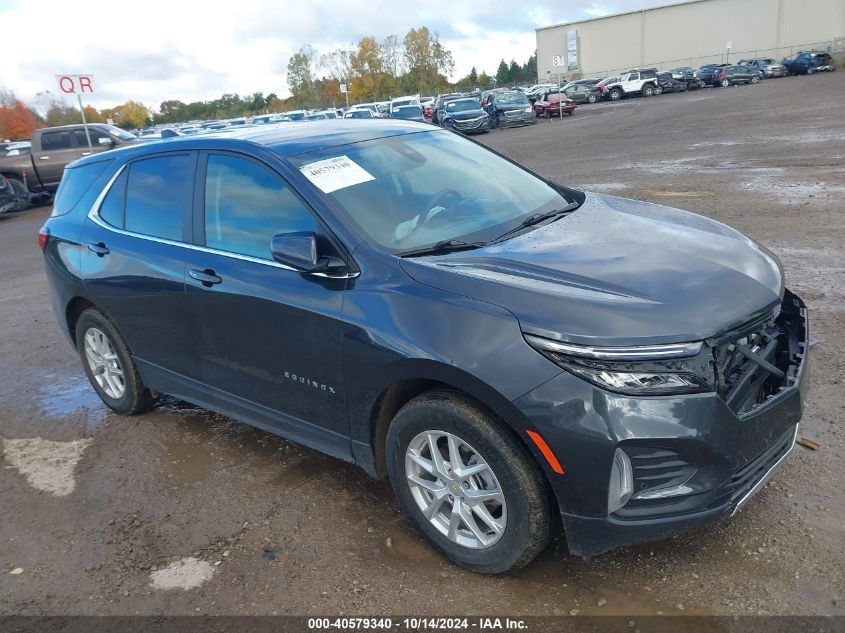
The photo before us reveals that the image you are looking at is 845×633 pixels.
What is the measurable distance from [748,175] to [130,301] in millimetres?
10650

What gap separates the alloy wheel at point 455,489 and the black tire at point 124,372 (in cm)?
250

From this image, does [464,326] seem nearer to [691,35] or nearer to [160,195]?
[160,195]

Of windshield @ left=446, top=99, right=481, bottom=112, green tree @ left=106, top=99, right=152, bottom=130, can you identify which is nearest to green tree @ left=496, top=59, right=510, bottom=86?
green tree @ left=106, top=99, right=152, bottom=130

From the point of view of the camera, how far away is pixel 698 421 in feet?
7.98

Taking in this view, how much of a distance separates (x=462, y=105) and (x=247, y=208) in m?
29.6

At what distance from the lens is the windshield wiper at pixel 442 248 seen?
3117 mm

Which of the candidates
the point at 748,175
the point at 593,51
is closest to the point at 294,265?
the point at 748,175

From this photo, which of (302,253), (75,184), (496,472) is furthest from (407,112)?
(496,472)

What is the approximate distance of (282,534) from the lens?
338 cm

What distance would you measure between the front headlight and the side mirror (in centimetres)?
121

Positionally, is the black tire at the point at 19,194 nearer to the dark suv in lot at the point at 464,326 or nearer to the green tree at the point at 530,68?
the dark suv in lot at the point at 464,326

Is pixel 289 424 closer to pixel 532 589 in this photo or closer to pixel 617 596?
pixel 532 589

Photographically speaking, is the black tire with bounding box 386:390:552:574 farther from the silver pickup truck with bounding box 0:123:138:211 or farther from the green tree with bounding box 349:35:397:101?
the green tree with bounding box 349:35:397:101

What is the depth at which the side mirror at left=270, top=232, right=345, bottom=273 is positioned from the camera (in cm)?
304
